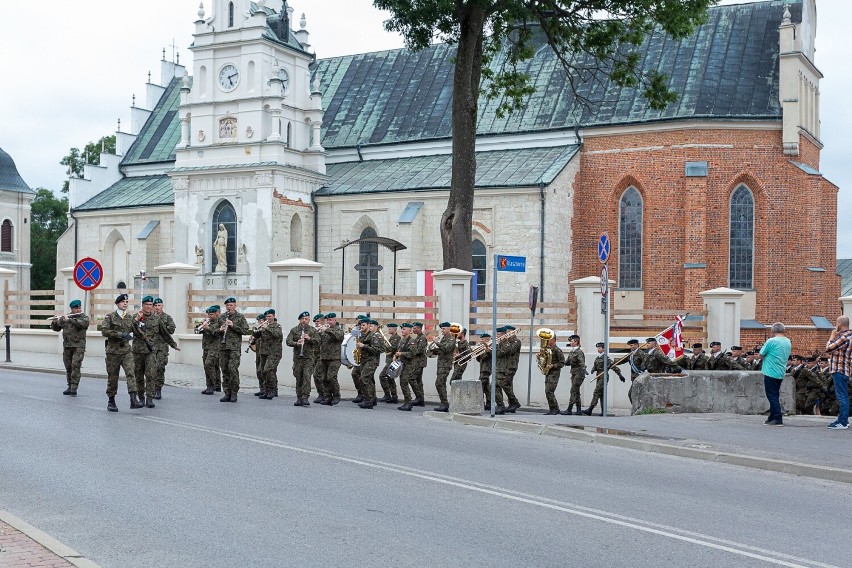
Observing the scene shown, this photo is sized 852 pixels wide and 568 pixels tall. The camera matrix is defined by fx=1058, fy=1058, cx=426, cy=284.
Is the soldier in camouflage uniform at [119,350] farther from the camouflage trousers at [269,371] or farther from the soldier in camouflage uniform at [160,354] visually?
the camouflage trousers at [269,371]

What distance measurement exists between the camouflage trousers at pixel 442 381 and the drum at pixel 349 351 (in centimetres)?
166

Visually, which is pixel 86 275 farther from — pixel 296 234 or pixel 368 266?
pixel 296 234

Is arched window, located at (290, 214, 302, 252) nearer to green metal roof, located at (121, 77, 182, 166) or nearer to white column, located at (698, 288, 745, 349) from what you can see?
green metal roof, located at (121, 77, 182, 166)

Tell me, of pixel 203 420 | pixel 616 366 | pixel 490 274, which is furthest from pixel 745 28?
pixel 203 420

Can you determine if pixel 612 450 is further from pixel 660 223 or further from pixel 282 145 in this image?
pixel 282 145

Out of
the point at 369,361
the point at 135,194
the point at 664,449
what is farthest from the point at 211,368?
the point at 135,194

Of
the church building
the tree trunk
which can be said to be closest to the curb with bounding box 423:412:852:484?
the tree trunk

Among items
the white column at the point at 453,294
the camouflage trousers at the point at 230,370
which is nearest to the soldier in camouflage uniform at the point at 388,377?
the white column at the point at 453,294

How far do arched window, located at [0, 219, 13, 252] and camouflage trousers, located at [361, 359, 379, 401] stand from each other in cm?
5170

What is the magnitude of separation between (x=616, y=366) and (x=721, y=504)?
11261 mm

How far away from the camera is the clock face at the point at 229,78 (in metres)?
39.9

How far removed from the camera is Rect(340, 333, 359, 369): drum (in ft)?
64.6

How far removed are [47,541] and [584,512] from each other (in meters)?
4.20

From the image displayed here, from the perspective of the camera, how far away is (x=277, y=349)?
775 inches
